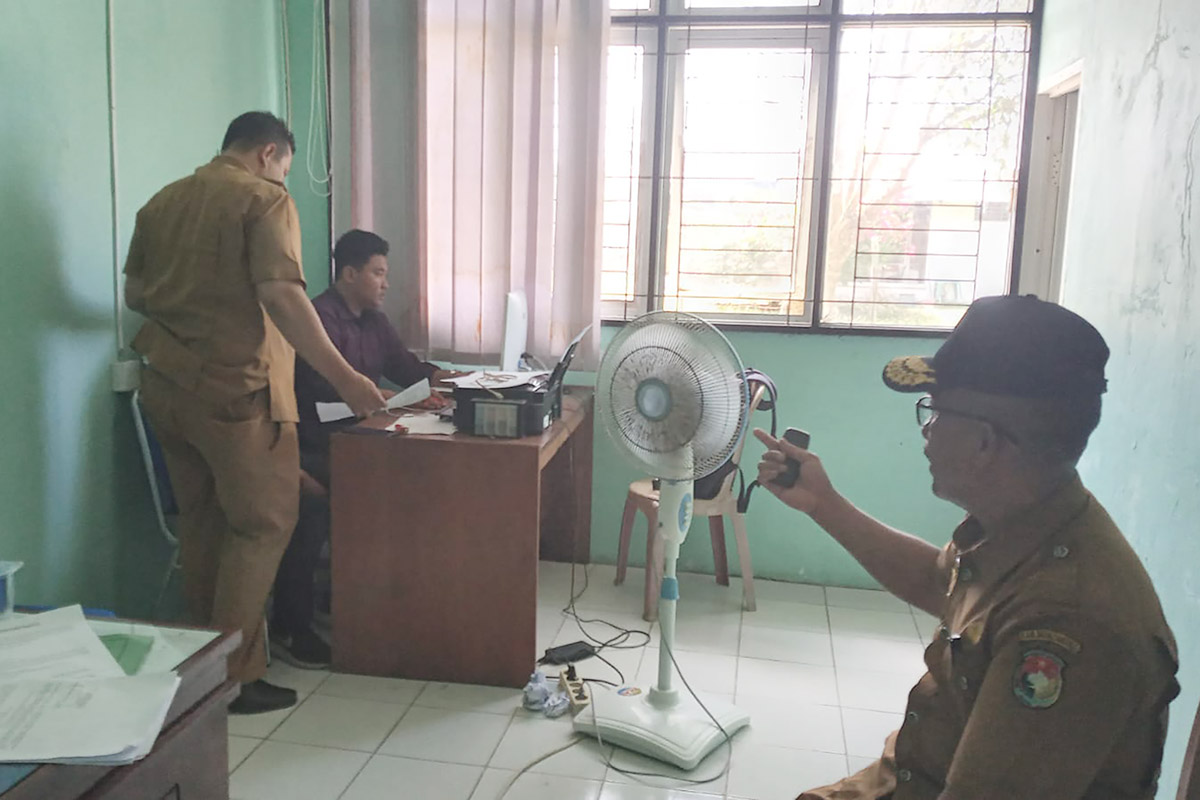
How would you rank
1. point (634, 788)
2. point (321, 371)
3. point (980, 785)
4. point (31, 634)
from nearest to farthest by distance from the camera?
point (980, 785) < point (31, 634) < point (634, 788) < point (321, 371)

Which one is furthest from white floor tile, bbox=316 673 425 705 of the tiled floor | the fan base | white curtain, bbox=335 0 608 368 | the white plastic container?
the white plastic container

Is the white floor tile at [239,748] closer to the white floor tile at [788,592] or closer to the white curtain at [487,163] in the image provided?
the white curtain at [487,163]

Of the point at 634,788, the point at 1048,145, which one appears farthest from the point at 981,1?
the point at 634,788

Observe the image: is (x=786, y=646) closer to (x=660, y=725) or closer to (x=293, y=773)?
(x=660, y=725)

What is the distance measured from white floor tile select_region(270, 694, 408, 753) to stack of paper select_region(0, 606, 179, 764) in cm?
130

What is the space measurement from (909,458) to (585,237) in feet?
4.77

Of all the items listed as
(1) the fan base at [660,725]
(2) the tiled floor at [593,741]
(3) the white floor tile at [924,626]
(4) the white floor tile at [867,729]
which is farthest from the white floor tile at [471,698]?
→ (3) the white floor tile at [924,626]

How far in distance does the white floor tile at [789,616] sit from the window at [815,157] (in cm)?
105

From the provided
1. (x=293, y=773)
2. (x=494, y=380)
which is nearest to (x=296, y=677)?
(x=293, y=773)

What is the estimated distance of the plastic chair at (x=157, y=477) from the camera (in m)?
2.46

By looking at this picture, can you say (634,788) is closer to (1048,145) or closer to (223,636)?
(223,636)

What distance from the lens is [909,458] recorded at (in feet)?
11.0

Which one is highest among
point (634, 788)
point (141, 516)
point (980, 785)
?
point (980, 785)

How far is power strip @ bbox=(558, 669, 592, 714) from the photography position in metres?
2.39
